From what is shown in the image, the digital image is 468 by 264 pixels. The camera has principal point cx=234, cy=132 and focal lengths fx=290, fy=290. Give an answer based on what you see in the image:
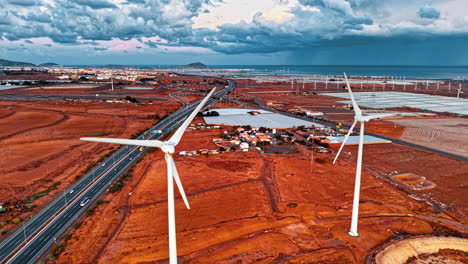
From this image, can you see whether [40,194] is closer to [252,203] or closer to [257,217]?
[252,203]

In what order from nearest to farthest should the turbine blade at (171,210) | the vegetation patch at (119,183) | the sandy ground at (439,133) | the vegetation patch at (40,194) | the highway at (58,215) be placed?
the turbine blade at (171,210)
the highway at (58,215)
the vegetation patch at (40,194)
the vegetation patch at (119,183)
the sandy ground at (439,133)

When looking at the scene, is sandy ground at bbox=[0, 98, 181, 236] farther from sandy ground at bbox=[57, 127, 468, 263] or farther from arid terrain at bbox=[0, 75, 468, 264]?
sandy ground at bbox=[57, 127, 468, 263]

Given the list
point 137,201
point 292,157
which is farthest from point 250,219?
point 292,157

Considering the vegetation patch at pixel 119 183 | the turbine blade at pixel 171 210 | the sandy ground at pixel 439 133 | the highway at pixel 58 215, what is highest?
the turbine blade at pixel 171 210

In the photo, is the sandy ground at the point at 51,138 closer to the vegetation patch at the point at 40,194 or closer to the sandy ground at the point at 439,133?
the vegetation patch at the point at 40,194

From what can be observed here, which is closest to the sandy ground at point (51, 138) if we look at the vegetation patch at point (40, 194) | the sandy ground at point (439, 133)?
the vegetation patch at point (40, 194)

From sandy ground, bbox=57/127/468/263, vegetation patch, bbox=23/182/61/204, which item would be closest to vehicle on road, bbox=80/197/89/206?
sandy ground, bbox=57/127/468/263
